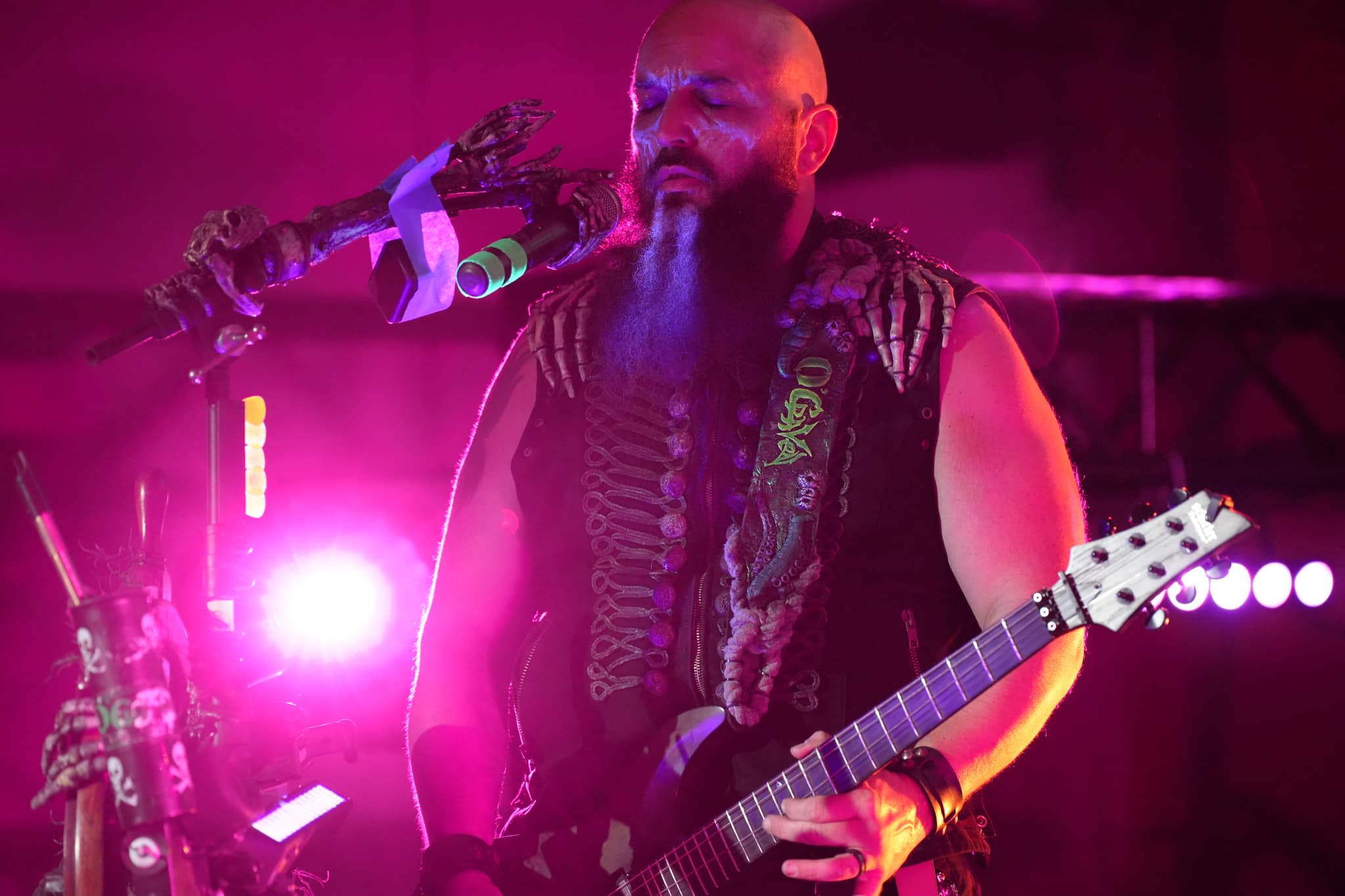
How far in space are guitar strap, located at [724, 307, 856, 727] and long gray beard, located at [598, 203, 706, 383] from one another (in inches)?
8.8

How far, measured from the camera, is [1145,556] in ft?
4.47

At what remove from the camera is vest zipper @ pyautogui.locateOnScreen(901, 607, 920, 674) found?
1.82 meters

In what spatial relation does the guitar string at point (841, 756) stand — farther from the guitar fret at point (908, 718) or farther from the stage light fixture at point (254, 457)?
the stage light fixture at point (254, 457)

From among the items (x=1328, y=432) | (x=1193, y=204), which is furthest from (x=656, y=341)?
(x=1328, y=432)

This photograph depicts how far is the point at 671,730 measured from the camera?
5.90ft

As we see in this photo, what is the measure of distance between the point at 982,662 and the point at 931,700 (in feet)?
0.34

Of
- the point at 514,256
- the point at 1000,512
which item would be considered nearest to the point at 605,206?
the point at 514,256

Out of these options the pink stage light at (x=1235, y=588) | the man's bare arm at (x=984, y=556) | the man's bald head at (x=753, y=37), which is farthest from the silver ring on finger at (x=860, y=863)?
the pink stage light at (x=1235, y=588)

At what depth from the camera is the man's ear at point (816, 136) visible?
2105mm

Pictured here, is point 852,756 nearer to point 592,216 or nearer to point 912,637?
point 912,637

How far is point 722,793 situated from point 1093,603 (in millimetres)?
760

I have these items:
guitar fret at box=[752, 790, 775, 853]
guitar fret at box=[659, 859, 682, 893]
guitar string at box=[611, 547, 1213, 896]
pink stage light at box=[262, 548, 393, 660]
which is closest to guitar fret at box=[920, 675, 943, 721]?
guitar string at box=[611, 547, 1213, 896]

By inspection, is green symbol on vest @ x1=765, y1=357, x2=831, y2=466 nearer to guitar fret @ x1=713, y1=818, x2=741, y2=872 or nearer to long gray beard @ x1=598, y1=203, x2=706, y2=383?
long gray beard @ x1=598, y1=203, x2=706, y2=383

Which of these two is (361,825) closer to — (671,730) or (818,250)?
(671,730)
